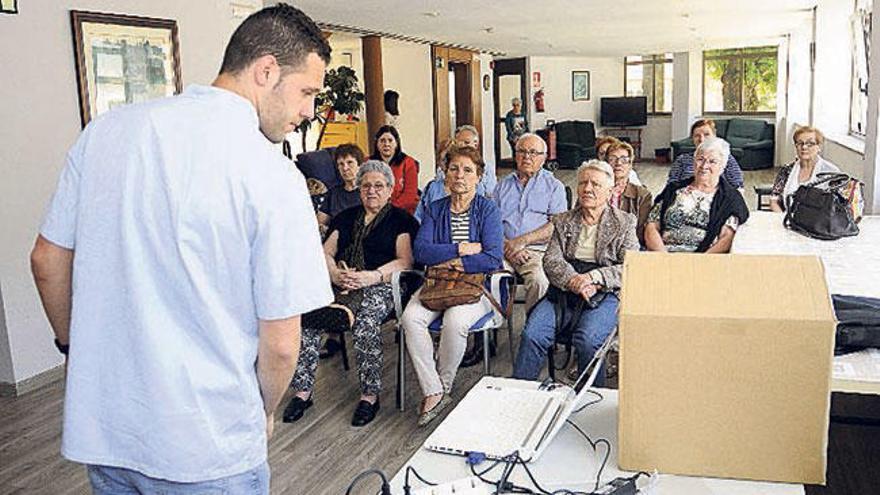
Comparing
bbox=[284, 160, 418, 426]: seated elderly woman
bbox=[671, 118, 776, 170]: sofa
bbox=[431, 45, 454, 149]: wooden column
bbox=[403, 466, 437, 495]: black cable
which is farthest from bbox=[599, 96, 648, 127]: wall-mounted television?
bbox=[403, 466, 437, 495]: black cable

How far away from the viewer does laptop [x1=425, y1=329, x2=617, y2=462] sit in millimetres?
1635

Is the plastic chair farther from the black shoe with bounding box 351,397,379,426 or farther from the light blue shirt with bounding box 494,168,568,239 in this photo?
the light blue shirt with bounding box 494,168,568,239

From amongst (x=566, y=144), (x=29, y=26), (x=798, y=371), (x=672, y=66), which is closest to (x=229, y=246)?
(x=798, y=371)

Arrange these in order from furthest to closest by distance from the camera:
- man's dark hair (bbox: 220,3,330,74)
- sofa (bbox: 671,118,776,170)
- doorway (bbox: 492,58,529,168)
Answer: doorway (bbox: 492,58,529,168)
sofa (bbox: 671,118,776,170)
man's dark hair (bbox: 220,3,330,74)

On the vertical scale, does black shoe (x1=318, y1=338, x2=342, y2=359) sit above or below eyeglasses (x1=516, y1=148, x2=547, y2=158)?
below

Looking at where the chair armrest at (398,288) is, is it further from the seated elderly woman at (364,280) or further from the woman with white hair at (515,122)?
the woman with white hair at (515,122)

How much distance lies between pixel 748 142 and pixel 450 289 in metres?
12.8

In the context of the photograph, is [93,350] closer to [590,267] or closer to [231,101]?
[231,101]

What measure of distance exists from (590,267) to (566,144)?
12985 millimetres

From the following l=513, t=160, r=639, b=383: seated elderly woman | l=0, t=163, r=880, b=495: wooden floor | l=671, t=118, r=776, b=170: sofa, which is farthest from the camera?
l=671, t=118, r=776, b=170: sofa

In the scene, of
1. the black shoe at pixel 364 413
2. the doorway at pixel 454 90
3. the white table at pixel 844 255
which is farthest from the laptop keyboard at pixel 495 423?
the doorway at pixel 454 90

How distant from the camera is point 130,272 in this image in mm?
1271

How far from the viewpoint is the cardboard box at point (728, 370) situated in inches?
53.6

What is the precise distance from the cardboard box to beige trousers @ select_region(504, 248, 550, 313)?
255cm
